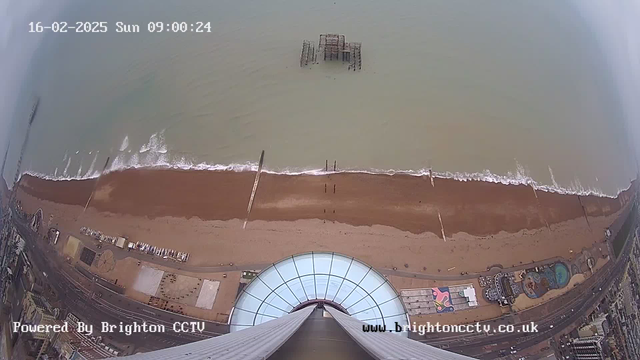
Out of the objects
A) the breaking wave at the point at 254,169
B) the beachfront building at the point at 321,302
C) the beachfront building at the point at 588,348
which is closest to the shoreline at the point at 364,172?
the breaking wave at the point at 254,169

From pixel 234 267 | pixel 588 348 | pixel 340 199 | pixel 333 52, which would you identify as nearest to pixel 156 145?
pixel 234 267

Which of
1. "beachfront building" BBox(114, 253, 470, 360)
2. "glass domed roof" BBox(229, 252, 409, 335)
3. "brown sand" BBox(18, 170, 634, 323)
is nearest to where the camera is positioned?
"beachfront building" BBox(114, 253, 470, 360)

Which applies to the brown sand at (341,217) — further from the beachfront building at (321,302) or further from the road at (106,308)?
the beachfront building at (321,302)

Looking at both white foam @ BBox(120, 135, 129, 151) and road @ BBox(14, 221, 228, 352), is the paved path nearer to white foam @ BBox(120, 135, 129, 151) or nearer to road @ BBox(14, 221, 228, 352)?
→ road @ BBox(14, 221, 228, 352)

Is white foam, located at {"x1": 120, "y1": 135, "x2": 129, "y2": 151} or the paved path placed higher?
white foam, located at {"x1": 120, "y1": 135, "x2": 129, "y2": 151}

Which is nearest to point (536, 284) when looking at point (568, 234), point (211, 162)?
point (568, 234)

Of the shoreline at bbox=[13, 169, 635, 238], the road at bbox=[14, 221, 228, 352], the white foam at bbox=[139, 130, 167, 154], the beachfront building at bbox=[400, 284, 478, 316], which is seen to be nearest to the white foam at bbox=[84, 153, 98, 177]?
the shoreline at bbox=[13, 169, 635, 238]
